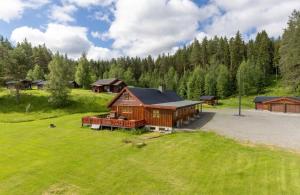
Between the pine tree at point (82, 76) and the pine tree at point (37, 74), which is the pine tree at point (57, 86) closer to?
the pine tree at point (82, 76)

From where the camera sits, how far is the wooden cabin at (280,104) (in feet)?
164

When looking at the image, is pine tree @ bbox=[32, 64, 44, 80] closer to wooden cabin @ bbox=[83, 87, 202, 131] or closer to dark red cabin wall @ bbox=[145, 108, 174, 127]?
wooden cabin @ bbox=[83, 87, 202, 131]

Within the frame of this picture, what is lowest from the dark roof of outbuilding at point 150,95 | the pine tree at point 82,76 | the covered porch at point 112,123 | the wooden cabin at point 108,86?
the covered porch at point 112,123

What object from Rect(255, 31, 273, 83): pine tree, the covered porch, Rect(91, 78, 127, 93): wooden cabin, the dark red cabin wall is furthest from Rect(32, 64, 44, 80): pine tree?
Rect(255, 31, 273, 83): pine tree

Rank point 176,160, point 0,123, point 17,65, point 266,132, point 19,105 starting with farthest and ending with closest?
point 17,65 → point 19,105 → point 0,123 → point 266,132 → point 176,160

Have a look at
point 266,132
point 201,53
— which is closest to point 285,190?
point 266,132

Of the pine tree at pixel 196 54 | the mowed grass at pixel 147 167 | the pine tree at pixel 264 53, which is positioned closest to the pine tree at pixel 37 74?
the pine tree at pixel 196 54

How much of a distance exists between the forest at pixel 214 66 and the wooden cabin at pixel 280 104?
Result: 4.89 metres

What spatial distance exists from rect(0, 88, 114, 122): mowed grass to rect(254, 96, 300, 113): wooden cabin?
34400mm

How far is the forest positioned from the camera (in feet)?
170

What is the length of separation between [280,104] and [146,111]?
35548 millimetres

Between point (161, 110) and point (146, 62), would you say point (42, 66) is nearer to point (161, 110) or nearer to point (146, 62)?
point (146, 62)

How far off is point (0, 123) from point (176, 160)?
30356 mm

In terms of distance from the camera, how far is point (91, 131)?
28.0 meters
